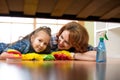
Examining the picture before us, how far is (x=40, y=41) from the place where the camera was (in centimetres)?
210

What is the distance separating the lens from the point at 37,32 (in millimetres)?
2203

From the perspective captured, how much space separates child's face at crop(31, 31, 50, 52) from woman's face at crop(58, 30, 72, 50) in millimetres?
132

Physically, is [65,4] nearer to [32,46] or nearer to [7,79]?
[7,79]

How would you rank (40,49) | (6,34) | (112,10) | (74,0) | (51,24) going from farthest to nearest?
(51,24)
(6,34)
(40,49)
(112,10)
(74,0)

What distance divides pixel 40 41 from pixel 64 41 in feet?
0.80

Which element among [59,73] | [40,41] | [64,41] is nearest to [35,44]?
[40,41]

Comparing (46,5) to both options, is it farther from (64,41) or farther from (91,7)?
(64,41)

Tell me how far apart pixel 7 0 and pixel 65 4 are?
18cm

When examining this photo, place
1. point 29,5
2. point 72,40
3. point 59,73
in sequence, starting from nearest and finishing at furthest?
point 59,73
point 29,5
point 72,40

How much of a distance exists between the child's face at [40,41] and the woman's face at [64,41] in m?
0.13

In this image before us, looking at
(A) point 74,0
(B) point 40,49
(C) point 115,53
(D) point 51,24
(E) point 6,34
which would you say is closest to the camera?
(A) point 74,0

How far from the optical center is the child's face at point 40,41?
2.10m

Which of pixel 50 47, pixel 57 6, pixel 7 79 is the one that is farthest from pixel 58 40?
pixel 7 79

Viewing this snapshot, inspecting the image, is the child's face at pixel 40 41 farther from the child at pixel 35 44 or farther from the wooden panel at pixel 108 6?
the wooden panel at pixel 108 6
